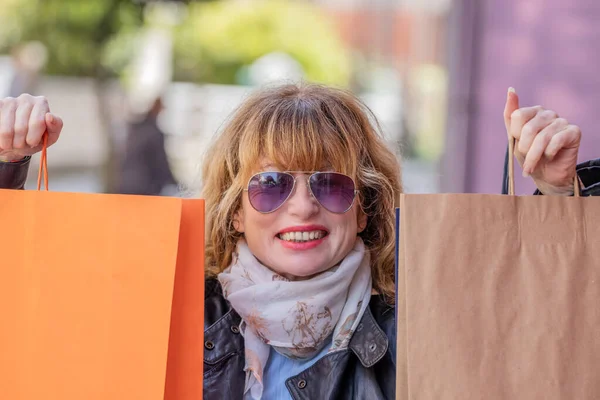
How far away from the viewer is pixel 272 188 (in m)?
1.96

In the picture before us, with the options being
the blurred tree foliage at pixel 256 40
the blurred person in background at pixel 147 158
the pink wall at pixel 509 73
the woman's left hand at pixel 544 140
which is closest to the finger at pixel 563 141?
the woman's left hand at pixel 544 140

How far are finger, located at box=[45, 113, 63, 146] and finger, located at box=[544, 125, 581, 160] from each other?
3.82 feet

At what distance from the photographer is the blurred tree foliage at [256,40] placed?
16.9m

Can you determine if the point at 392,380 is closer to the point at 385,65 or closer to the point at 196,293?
the point at 196,293

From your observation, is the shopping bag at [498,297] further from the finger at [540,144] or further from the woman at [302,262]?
the woman at [302,262]

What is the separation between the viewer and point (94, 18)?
1091cm

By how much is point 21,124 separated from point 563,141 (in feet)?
4.20

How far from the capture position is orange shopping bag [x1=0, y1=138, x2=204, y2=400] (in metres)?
1.56

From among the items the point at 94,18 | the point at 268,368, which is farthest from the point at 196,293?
the point at 94,18

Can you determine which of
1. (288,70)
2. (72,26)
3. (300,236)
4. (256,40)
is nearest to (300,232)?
(300,236)

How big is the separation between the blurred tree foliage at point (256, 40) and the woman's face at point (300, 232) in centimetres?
1438

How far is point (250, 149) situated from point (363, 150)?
0.33 metres

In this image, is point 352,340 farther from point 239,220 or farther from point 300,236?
point 239,220

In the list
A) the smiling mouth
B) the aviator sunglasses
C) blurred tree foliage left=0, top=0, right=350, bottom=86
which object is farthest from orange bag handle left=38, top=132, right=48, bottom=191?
blurred tree foliage left=0, top=0, right=350, bottom=86
